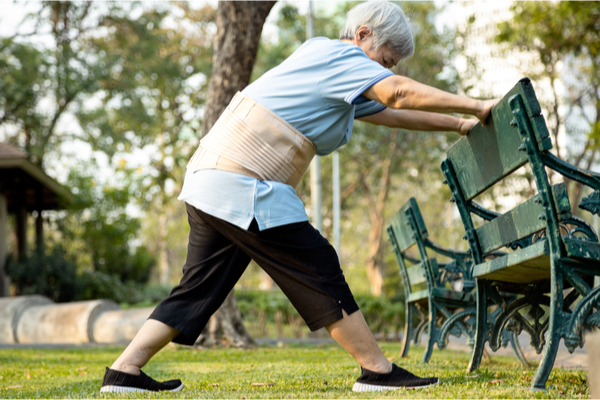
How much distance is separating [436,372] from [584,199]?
1.56 metres

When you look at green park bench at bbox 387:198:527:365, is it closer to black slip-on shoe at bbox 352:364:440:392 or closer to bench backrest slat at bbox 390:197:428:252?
bench backrest slat at bbox 390:197:428:252

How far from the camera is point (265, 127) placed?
2814mm

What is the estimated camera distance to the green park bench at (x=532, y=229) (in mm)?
2506

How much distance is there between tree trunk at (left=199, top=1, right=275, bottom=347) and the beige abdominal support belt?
4366 millimetres

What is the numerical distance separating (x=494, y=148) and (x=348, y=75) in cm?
80

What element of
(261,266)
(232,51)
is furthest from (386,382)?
(232,51)

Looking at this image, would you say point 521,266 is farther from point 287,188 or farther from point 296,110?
point 296,110

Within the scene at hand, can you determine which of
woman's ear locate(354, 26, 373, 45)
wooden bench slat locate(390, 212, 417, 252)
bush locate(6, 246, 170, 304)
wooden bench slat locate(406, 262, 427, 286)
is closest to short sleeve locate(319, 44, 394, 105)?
woman's ear locate(354, 26, 373, 45)

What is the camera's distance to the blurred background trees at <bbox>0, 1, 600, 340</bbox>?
1614cm

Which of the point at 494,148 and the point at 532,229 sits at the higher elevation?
the point at 494,148

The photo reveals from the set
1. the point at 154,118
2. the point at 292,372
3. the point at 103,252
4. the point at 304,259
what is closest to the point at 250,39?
the point at 292,372

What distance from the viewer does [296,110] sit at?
2.80 meters

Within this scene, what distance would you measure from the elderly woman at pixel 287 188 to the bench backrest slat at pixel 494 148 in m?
0.13

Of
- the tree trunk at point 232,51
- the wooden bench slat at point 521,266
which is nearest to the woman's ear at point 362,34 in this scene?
the wooden bench slat at point 521,266
